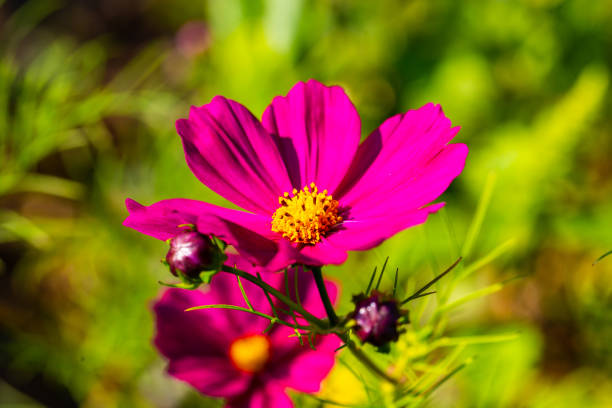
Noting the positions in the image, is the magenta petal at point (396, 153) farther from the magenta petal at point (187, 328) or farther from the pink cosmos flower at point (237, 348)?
the magenta petal at point (187, 328)

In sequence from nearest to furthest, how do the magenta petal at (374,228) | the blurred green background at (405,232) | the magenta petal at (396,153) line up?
the magenta petal at (374,228)
the magenta petal at (396,153)
the blurred green background at (405,232)

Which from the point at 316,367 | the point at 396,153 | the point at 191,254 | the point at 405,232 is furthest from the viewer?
the point at 405,232

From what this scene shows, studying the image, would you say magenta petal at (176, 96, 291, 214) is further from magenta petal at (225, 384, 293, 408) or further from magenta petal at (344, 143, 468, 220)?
magenta petal at (225, 384, 293, 408)

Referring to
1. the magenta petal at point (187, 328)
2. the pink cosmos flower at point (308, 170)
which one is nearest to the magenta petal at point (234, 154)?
the pink cosmos flower at point (308, 170)

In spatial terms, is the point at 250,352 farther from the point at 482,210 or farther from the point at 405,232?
the point at 405,232

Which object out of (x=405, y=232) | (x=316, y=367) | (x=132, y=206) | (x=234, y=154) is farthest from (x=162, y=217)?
(x=405, y=232)

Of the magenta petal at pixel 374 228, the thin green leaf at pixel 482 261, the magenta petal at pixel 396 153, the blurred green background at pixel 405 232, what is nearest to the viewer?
the magenta petal at pixel 374 228

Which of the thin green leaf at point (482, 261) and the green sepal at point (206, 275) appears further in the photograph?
the thin green leaf at point (482, 261)

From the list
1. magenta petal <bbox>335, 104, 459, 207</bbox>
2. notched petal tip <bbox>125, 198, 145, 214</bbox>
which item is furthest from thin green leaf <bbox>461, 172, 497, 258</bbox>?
notched petal tip <bbox>125, 198, 145, 214</bbox>
